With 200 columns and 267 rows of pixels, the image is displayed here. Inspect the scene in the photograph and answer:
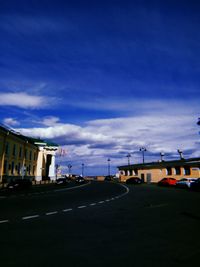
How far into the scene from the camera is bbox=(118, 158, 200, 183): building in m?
52.0

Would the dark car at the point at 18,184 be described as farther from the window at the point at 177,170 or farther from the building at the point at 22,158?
the window at the point at 177,170

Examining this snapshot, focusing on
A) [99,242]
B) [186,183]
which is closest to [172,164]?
[186,183]

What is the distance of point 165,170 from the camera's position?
6097cm

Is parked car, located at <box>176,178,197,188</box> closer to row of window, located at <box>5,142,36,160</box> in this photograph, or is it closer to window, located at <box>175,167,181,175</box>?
window, located at <box>175,167,181,175</box>

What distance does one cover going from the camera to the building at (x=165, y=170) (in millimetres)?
52006

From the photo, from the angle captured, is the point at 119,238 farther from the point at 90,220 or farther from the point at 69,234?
the point at 90,220

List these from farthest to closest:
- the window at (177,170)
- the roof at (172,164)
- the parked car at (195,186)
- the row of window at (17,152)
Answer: the window at (177,170) < the roof at (172,164) < the row of window at (17,152) < the parked car at (195,186)

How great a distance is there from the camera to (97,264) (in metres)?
5.66

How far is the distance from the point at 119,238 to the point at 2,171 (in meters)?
44.0

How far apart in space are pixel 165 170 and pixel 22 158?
31098mm

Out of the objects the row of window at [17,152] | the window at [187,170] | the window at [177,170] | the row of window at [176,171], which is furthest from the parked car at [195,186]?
the row of window at [17,152]

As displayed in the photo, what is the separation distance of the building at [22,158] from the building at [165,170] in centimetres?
2321

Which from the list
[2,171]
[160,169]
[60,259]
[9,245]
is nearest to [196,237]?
[60,259]

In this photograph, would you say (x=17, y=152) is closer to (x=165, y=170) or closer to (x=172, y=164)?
(x=165, y=170)
